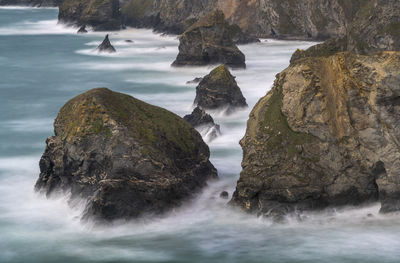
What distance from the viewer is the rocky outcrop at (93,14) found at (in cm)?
7219

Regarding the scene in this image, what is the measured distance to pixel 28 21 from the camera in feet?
276

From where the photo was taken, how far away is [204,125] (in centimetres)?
2348

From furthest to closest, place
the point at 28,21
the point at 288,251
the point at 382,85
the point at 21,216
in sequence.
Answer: the point at 28,21, the point at 21,216, the point at 382,85, the point at 288,251

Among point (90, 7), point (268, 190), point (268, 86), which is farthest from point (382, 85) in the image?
point (90, 7)

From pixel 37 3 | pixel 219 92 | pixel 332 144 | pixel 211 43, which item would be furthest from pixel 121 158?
pixel 37 3

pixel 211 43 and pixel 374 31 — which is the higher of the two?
pixel 374 31

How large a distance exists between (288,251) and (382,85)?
13.0ft

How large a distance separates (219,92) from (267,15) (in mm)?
35235

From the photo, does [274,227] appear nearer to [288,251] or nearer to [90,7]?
[288,251]

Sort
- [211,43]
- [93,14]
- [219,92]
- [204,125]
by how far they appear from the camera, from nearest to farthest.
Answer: [204,125], [219,92], [211,43], [93,14]

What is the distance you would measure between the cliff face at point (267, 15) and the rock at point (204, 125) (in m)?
33.6

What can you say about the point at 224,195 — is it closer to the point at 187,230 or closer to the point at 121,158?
the point at 187,230

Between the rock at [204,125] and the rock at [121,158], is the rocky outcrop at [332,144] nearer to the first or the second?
the rock at [121,158]

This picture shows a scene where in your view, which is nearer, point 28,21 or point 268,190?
point 268,190
